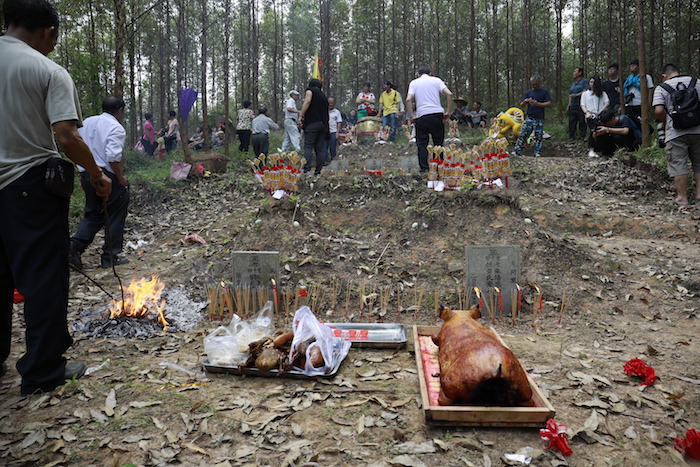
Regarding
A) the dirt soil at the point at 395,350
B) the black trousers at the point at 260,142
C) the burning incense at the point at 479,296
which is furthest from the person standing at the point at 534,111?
the burning incense at the point at 479,296

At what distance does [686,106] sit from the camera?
645 cm

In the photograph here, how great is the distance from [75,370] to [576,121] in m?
13.7

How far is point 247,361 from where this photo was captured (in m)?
3.25

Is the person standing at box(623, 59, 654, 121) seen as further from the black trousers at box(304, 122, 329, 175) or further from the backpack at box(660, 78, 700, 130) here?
the black trousers at box(304, 122, 329, 175)

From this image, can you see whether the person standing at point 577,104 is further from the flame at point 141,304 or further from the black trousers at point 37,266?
the black trousers at point 37,266

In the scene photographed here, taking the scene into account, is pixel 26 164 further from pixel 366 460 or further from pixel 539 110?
pixel 539 110

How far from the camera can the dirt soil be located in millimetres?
2373

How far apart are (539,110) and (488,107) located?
644 inches

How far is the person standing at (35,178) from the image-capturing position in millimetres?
2658

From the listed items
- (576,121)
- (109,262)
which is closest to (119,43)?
(109,262)

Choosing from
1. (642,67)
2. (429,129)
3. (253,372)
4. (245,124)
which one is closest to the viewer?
(253,372)

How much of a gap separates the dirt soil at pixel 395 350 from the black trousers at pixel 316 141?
55cm

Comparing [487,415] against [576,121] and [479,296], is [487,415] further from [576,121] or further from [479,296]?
[576,121]

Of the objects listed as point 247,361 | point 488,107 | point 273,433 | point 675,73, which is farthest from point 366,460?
point 488,107
